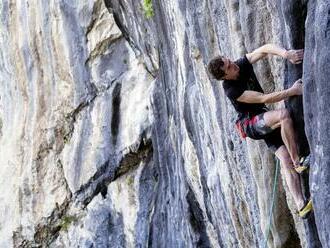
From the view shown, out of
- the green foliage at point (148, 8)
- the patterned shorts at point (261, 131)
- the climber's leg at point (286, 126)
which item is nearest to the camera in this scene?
the climber's leg at point (286, 126)

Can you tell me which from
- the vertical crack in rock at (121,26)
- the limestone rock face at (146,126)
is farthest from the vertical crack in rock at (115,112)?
the vertical crack in rock at (121,26)

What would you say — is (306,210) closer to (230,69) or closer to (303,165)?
(303,165)

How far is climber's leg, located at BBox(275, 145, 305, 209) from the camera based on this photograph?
24.1 feet

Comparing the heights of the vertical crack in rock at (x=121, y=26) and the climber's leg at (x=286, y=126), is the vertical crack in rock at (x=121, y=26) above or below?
above

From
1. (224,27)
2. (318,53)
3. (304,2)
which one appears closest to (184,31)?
(224,27)

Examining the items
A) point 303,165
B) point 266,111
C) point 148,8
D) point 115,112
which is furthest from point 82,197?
point 303,165

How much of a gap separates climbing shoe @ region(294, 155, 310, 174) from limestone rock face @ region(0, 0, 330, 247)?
17cm

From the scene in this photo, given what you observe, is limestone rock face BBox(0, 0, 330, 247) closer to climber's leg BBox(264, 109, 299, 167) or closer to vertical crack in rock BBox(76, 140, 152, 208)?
vertical crack in rock BBox(76, 140, 152, 208)

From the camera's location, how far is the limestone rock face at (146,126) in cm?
802

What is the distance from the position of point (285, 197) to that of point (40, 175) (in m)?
11.6

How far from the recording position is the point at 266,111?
7.67 metres

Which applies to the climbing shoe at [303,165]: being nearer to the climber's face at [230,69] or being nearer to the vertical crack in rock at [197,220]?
the climber's face at [230,69]

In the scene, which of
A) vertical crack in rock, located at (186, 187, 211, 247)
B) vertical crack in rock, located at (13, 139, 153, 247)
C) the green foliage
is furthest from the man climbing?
vertical crack in rock, located at (13, 139, 153, 247)

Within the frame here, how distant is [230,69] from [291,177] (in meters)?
1.31
